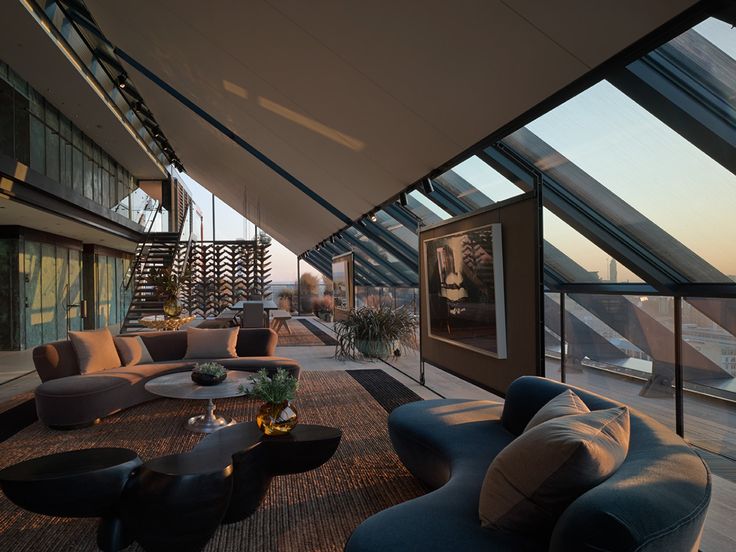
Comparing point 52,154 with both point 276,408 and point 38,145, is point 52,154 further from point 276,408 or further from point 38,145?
point 276,408

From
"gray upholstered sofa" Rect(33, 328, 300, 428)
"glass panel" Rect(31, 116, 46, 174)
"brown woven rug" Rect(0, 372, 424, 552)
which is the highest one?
"glass panel" Rect(31, 116, 46, 174)

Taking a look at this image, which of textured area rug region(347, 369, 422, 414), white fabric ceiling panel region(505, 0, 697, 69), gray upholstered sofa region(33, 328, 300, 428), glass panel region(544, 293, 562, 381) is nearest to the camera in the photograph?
white fabric ceiling panel region(505, 0, 697, 69)

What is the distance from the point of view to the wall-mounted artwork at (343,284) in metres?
10.3

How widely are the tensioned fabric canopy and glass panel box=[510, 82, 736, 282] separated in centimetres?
38

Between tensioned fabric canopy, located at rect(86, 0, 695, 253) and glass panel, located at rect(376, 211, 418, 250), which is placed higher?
tensioned fabric canopy, located at rect(86, 0, 695, 253)

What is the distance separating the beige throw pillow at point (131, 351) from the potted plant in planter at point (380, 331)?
3069 millimetres

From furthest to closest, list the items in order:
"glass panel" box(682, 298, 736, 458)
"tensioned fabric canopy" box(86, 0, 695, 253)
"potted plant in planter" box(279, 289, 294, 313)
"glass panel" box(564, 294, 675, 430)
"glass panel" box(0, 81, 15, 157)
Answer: "potted plant in planter" box(279, 289, 294, 313), "glass panel" box(0, 81, 15, 157), "glass panel" box(564, 294, 675, 430), "glass panel" box(682, 298, 736, 458), "tensioned fabric canopy" box(86, 0, 695, 253)

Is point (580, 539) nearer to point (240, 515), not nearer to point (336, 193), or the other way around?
point (240, 515)

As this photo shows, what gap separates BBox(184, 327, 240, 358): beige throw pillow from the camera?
18.4 ft

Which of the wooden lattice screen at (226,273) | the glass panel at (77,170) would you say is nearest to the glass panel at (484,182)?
the glass panel at (77,170)

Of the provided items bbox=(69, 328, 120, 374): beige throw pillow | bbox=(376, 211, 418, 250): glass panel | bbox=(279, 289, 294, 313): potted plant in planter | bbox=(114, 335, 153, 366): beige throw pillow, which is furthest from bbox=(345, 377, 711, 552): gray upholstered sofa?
bbox=(279, 289, 294, 313): potted plant in planter

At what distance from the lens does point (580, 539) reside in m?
1.24

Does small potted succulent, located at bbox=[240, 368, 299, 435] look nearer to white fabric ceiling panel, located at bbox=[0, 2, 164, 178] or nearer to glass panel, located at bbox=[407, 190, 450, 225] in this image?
glass panel, located at bbox=[407, 190, 450, 225]

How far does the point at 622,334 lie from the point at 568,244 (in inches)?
31.3
